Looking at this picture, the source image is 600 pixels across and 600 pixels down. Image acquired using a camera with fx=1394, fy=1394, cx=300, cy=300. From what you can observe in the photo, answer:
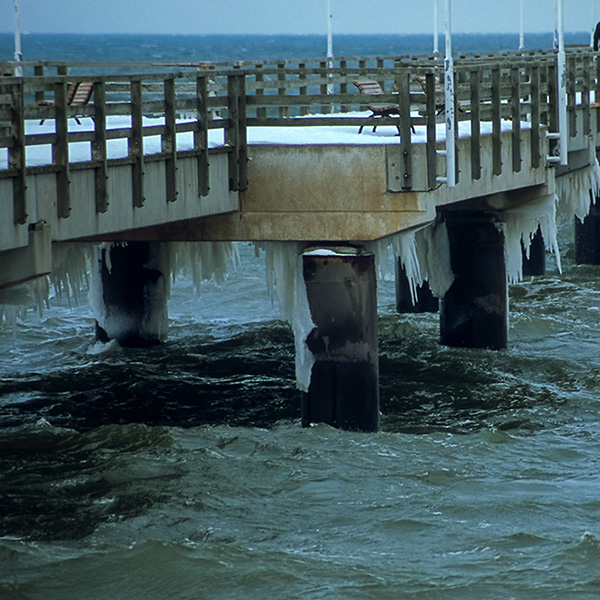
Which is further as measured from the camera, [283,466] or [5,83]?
[283,466]

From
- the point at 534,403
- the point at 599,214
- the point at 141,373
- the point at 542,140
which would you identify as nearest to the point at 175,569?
the point at 534,403

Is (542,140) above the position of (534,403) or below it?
above

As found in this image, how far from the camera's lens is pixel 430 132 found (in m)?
14.3

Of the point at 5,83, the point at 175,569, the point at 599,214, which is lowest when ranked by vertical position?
the point at 175,569

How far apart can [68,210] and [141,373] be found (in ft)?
22.3

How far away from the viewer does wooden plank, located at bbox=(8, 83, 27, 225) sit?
11.4m

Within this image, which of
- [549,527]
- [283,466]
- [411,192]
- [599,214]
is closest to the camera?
[549,527]

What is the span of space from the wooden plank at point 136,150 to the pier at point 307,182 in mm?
19

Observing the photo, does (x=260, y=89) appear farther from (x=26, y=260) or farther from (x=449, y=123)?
(x=26, y=260)

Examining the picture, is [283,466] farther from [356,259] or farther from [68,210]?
[68,210]

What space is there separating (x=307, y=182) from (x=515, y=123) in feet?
13.0

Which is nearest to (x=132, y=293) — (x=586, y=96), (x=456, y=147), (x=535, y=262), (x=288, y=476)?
(x=456, y=147)

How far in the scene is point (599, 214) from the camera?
27641 mm

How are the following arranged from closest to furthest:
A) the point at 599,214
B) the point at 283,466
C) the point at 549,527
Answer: the point at 549,527 < the point at 283,466 < the point at 599,214
